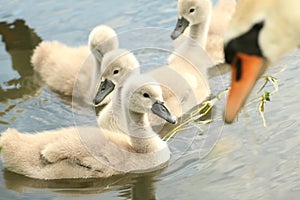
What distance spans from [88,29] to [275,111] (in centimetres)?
182

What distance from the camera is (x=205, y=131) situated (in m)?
4.41

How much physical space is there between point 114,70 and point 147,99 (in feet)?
1.48

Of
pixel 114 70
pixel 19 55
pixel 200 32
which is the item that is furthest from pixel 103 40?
pixel 19 55

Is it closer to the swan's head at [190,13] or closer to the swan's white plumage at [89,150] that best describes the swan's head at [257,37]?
the swan's white plumage at [89,150]

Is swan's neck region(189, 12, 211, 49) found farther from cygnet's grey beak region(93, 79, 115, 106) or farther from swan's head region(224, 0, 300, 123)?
swan's head region(224, 0, 300, 123)

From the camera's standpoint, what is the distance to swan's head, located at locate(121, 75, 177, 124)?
13.6 feet

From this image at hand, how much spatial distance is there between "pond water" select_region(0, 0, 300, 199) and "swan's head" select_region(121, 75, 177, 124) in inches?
10.1

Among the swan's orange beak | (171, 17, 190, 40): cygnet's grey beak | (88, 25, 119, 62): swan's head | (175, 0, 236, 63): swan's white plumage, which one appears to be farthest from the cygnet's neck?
the swan's orange beak

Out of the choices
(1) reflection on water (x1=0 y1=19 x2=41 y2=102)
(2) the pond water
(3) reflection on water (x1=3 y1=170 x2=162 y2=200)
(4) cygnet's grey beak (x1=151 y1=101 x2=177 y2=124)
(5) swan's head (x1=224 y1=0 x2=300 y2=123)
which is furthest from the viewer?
(1) reflection on water (x1=0 y1=19 x2=41 y2=102)

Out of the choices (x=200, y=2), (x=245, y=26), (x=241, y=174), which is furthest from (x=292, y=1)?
(x=200, y=2)

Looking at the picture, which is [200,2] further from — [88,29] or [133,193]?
[133,193]

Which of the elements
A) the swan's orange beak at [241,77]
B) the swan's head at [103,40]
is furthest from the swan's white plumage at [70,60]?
the swan's orange beak at [241,77]

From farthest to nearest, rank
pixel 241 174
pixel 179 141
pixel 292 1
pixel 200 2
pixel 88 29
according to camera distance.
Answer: pixel 88 29 < pixel 200 2 < pixel 179 141 < pixel 241 174 < pixel 292 1

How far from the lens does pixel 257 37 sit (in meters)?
2.36
